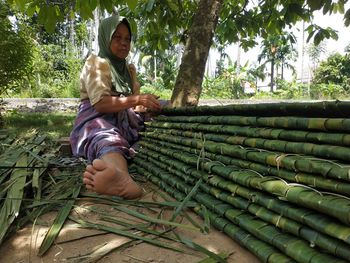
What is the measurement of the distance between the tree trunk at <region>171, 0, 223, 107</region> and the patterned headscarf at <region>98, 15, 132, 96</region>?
396mm

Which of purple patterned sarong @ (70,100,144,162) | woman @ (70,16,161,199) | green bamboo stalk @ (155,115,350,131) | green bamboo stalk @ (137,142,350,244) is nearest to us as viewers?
green bamboo stalk @ (137,142,350,244)

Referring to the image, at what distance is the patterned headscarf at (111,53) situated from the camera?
233cm

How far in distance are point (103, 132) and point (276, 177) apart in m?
1.28

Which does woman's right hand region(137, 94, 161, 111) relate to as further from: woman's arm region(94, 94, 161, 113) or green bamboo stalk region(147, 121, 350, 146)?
green bamboo stalk region(147, 121, 350, 146)

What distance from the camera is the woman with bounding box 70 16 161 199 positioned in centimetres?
187

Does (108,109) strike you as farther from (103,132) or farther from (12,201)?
(12,201)

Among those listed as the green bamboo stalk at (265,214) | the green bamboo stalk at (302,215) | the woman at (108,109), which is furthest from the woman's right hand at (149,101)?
the green bamboo stalk at (302,215)

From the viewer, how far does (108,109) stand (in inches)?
85.8

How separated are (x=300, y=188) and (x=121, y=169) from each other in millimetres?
1033

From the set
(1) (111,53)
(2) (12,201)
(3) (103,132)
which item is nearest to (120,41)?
(1) (111,53)

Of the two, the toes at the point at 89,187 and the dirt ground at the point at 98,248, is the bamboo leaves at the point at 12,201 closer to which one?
the dirt ground at the point at 98,248

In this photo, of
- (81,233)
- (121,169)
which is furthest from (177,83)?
(81,233)

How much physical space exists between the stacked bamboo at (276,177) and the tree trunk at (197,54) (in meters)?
0.86

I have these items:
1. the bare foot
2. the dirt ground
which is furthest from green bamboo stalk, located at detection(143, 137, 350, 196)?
the bare foot
